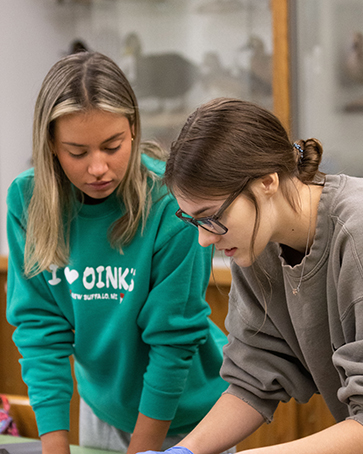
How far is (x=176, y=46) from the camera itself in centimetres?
273

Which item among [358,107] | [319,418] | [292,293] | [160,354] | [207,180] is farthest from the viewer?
[358,107]

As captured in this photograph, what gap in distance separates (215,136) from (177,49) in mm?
2047

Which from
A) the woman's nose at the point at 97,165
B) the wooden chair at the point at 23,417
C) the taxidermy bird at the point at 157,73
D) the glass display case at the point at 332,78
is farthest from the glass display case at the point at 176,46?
the woman's nose at the point at 97,165

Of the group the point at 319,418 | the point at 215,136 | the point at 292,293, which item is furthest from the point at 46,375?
the point at 319,418

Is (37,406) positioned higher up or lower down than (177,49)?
lower down

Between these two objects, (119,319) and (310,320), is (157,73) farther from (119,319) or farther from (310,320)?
(310,320)

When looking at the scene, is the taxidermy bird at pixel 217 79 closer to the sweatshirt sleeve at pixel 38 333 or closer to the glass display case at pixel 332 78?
the glass display case at pixel 332 78

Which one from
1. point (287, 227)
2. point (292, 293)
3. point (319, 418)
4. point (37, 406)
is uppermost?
point (287, 227)

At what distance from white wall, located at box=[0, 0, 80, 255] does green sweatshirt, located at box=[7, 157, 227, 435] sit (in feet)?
5.26

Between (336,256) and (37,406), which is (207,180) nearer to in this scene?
(336,256)

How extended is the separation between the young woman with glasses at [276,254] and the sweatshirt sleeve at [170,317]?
164mm

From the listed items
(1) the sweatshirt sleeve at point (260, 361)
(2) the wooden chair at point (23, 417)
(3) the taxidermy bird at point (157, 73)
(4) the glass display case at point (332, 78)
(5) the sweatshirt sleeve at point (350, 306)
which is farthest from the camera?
(3) the taxidermy bird at point (157, 73)

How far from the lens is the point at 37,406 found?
121 centimetres

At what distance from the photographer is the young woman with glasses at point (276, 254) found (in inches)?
32.0
